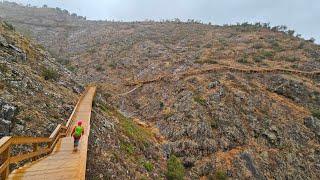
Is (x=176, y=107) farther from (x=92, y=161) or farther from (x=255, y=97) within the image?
(x=92, y=161)

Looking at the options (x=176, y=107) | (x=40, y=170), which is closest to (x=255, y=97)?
(x=176, y=107)

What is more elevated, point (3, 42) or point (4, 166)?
point (3, 42)

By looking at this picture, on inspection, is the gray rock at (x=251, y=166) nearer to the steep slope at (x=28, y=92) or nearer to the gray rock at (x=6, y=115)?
the steep slope at (x=28, y=92)

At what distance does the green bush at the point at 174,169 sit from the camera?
2297 cm

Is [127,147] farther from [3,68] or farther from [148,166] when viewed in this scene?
[3,68]

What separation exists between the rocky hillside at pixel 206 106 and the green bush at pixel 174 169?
0.47m

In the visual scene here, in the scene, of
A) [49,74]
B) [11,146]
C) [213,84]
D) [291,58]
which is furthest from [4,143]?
[291,58]

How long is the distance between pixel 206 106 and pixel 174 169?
36.0ft

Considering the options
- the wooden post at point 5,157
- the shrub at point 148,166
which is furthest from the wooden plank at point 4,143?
the shrub at point 148,166

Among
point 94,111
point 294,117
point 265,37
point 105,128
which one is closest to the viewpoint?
point 105,128

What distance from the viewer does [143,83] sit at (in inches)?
1777

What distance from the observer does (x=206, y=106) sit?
33969mm

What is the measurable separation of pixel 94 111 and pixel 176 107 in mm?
11520

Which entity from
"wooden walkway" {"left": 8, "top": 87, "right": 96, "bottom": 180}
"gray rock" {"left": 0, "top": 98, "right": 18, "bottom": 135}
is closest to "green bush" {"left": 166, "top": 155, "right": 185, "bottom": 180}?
"wooden walkway" {"left": 8, "top": 87, "right": 96, "bottom": 180}
